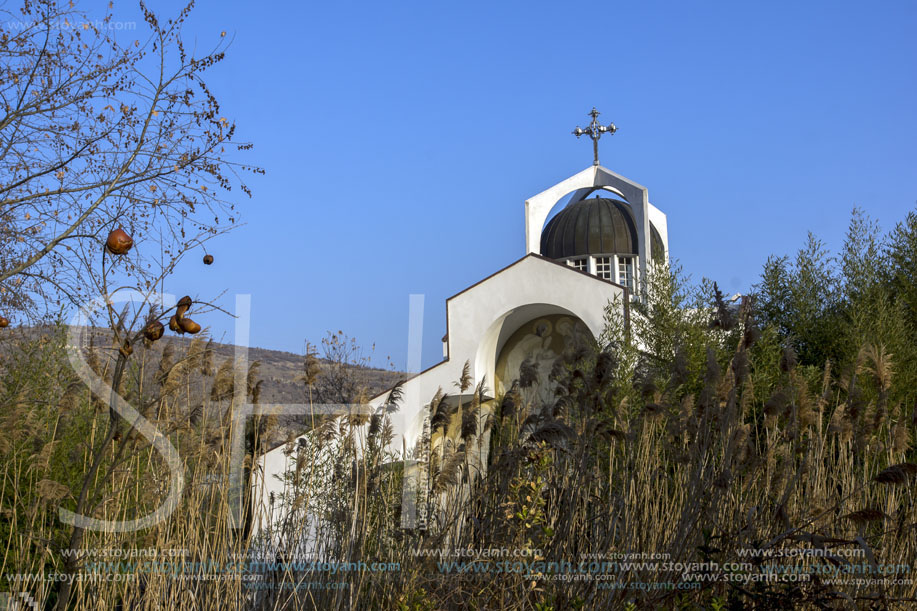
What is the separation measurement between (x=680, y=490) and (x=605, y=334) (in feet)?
35.8

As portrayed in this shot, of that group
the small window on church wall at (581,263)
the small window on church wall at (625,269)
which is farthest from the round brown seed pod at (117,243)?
the small window on church wall at (581,263)

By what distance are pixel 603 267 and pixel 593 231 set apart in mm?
1063

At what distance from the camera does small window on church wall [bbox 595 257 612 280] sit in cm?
2264

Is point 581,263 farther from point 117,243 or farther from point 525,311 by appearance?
point 117,243

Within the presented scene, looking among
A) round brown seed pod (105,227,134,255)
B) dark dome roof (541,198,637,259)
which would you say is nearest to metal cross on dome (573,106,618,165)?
dark dome roof (541,198,637,259)

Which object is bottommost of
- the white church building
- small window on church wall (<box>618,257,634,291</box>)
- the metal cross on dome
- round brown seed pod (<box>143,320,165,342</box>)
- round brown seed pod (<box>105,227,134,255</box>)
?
round brown seed pod (<box>143,320,165,342</box>)

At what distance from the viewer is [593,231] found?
22.8 meters

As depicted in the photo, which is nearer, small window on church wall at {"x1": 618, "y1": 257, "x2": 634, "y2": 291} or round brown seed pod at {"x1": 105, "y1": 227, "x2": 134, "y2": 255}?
round brown seed pod at {"x1": 105, "y1": 227, "x2": 134, "y2": 255}

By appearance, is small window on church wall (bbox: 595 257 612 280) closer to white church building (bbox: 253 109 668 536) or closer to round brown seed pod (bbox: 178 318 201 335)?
white church building (bbox: 253 109 668 536)

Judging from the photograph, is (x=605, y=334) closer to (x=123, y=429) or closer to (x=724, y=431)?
(x=724, y=431)

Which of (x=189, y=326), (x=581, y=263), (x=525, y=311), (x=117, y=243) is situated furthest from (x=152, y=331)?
(x=581, y=263)

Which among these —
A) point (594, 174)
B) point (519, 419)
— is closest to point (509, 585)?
point (519, 419)

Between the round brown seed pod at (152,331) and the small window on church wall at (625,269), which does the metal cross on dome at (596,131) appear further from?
the round brown seed pod at (152,331)

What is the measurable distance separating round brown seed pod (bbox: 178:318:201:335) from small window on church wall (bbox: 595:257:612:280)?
66.8ft
